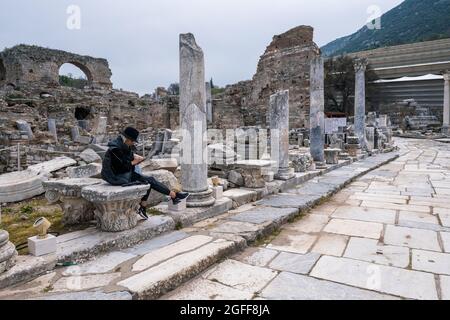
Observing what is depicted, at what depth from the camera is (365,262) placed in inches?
123

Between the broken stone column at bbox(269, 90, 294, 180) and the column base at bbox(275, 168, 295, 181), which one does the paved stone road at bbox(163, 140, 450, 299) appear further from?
the broken stone column at bbox(269, 90, 294, 180)

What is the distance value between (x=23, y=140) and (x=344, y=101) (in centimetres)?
2804

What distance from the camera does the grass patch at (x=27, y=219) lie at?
143 inches

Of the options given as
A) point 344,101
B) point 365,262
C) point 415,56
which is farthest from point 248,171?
point 415,56

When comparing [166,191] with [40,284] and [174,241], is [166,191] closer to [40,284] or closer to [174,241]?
[174,241]

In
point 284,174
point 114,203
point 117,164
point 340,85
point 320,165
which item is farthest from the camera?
point 340,85

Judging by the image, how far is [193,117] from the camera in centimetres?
456

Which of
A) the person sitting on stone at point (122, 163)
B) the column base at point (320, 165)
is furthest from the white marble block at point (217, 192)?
the column base at point (320, 165)

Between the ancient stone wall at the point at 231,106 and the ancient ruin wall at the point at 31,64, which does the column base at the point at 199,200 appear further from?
the ancient ruin wall at the point at 31,64

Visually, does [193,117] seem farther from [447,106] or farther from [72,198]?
[447,106]

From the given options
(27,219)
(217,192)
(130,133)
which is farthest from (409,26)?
(27,219)

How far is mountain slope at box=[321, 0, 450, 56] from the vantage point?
180ft

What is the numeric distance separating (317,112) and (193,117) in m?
6.53

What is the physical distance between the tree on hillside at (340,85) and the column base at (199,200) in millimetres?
A: 28878
